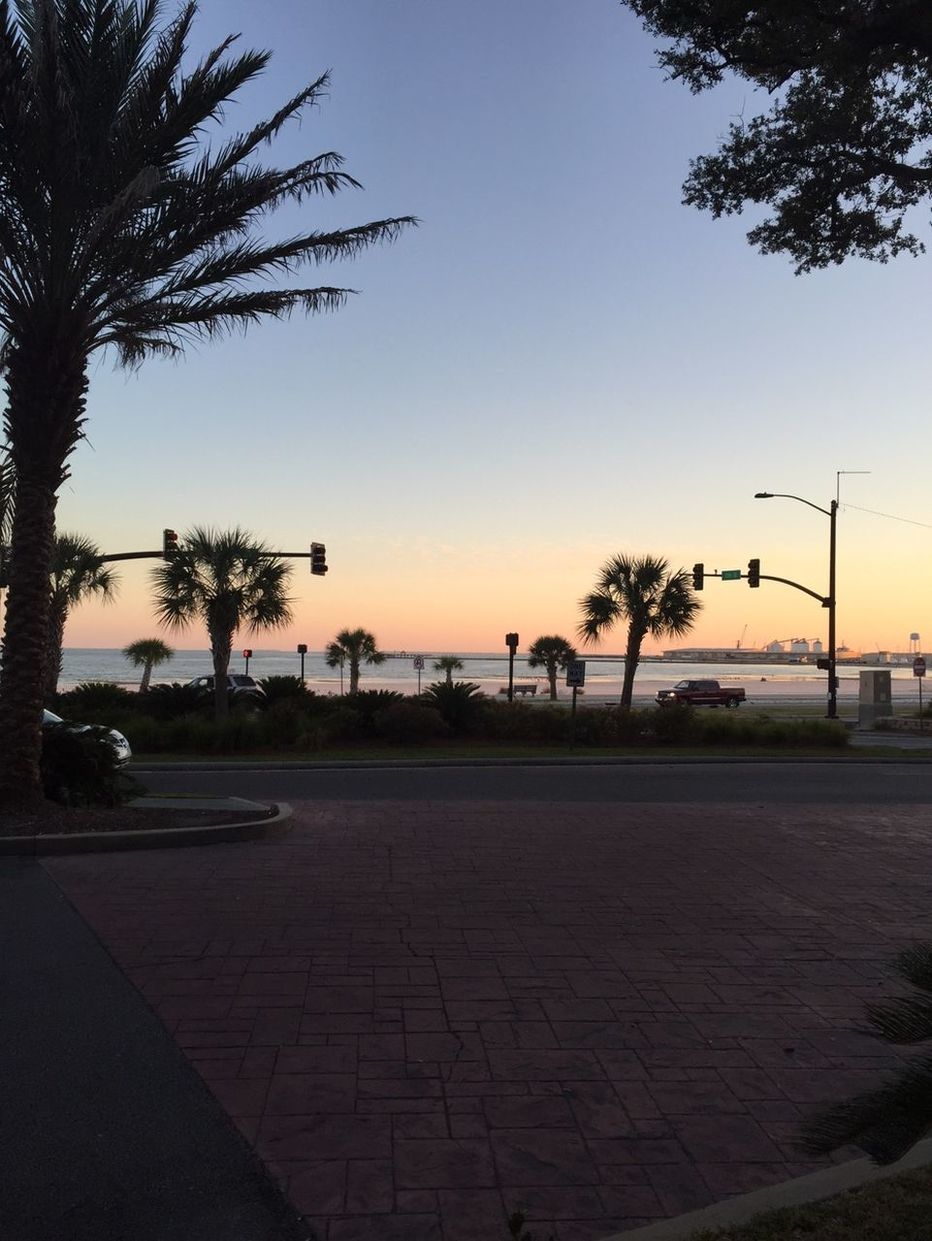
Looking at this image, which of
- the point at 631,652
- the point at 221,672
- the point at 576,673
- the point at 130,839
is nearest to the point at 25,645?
the point at 130,839

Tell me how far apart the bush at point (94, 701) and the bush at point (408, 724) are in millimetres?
6135

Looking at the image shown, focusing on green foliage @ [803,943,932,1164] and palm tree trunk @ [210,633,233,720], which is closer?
green foliage @ [803,943,932,1164]

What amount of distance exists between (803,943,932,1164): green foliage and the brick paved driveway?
101 cm

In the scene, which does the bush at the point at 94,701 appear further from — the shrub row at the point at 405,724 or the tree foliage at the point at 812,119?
the tree foliage at the point at 812,119

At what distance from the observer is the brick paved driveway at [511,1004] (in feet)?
12.4

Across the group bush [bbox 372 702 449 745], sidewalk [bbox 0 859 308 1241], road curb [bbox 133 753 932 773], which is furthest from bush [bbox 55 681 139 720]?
sidewalk [bbox 0 859 308 1241]

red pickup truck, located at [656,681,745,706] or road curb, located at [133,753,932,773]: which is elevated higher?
red pickup truck, located at [656,681,745,706]

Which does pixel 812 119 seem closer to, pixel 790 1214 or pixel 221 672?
pixel 790 1214

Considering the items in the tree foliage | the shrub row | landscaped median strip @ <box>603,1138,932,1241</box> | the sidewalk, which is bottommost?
the sidewalk

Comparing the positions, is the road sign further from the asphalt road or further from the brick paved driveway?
the brick paved driveway

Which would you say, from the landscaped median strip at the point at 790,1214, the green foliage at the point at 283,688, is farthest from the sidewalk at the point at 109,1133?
the green foliage at the point at 283,688

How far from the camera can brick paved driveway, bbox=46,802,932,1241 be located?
149 inches

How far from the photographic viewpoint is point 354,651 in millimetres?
56562

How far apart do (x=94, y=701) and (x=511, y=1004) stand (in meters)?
22.1
